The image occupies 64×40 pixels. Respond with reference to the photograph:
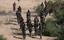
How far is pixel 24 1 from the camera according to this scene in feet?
156

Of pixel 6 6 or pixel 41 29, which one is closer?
pixel 41 29

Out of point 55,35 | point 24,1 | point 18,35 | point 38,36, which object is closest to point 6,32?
point 18,35

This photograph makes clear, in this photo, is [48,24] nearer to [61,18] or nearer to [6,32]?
[61,18]

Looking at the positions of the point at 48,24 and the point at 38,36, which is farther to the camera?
the point at 48,24

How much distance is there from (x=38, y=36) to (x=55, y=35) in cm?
151

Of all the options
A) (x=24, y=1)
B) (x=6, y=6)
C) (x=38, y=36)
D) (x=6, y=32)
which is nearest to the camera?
(x=38, y=36)

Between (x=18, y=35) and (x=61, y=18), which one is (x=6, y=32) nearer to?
(x=18, y=35)

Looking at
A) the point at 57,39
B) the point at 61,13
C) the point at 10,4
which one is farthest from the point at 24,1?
the point at 57,39

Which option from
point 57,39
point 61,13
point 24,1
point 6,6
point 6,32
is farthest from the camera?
point 24,1

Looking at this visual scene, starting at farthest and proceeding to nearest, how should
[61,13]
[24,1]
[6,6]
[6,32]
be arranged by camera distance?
1. [24,1]
2. [6,6]
3. [61,13]
4. [6,32]

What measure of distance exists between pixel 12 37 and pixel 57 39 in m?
3.70

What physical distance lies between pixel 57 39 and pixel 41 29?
150cm

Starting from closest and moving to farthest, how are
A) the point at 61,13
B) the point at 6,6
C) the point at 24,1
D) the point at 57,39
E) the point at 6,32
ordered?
the point at 57,39 < the point at 6,32 < the point at 61,13 < the point at 6,6 < the point at 24,1

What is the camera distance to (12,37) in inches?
876
